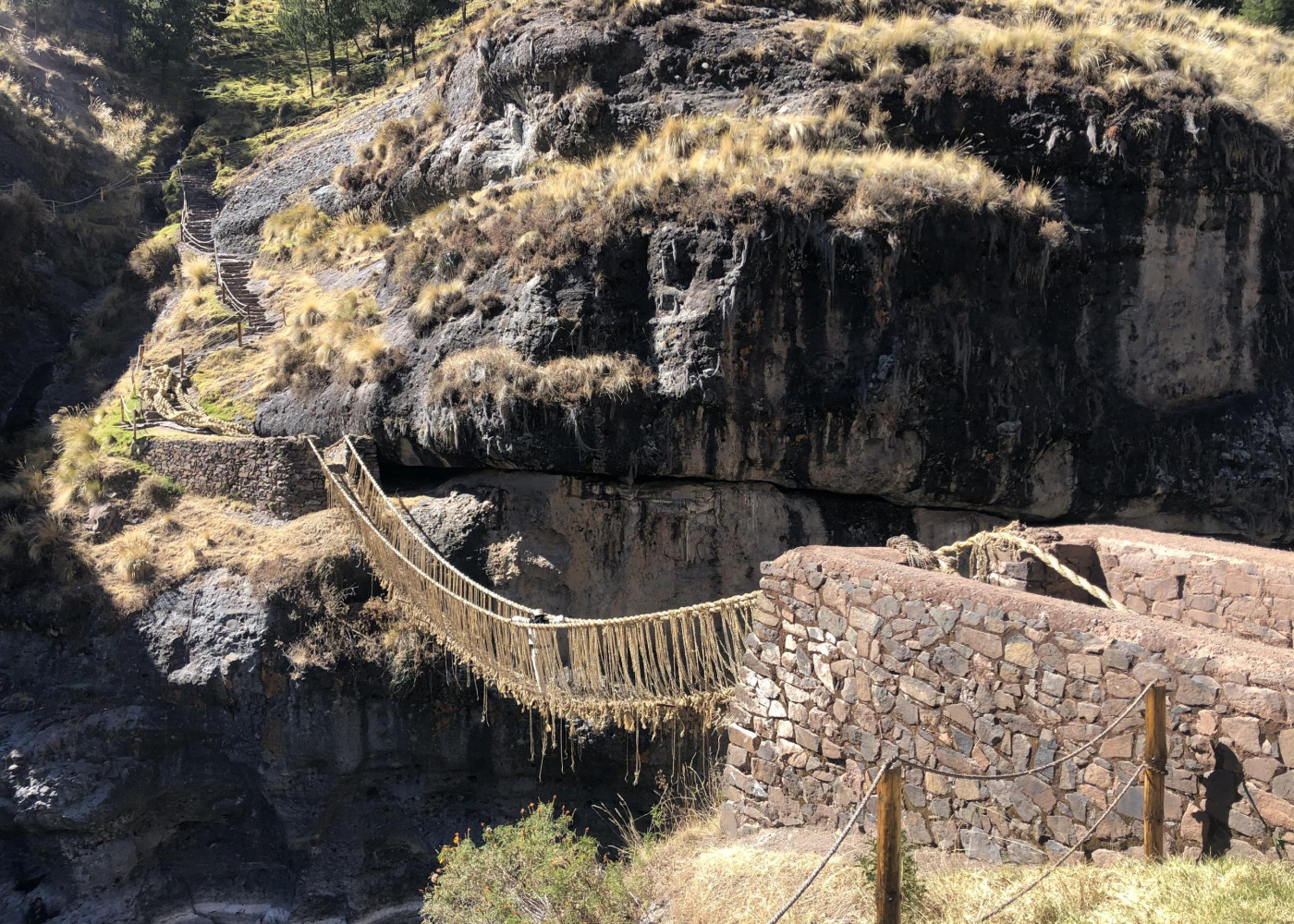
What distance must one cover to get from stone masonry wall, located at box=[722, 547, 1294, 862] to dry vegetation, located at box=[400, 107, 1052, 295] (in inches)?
249

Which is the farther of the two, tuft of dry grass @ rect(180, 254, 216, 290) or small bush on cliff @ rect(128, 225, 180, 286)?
small bush on cliff @ rect(128, 225, 180, 286)

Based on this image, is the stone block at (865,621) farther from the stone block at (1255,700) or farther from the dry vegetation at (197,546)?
the dry vegetation at (197,546)

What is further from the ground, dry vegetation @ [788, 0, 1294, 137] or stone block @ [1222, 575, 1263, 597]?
dry vegetation @ [788, 0, 1294, 137]

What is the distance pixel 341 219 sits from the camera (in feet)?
61.6

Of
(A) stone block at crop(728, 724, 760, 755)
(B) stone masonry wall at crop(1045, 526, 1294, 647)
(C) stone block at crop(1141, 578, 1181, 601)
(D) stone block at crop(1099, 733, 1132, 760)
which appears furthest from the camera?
(C) stone block at crop(1141, 578, 1181, 601)

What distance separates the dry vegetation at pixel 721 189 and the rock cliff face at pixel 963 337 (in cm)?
24

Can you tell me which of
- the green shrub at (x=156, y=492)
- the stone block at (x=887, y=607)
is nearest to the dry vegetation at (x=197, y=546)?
the green shrub at (x=156, y=492)

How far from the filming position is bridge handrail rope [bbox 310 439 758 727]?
7.74 metres

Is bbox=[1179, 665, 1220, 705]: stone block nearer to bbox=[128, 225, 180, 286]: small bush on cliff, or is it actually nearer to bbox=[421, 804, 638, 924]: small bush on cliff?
bbox=[421, 804, 638, 924]: small bush on cliff

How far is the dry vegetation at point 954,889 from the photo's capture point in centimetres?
378

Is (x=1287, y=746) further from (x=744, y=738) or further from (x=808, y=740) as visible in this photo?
(x=744, y=738)

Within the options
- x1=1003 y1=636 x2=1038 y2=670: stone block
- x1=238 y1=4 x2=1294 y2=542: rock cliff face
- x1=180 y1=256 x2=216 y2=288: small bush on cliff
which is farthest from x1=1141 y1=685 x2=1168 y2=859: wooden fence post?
x1=180 y1=256 x2=216 y2=288: small bush on cliff

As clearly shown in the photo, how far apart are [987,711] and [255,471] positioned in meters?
10.9

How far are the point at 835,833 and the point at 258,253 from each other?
17882 millimetres
